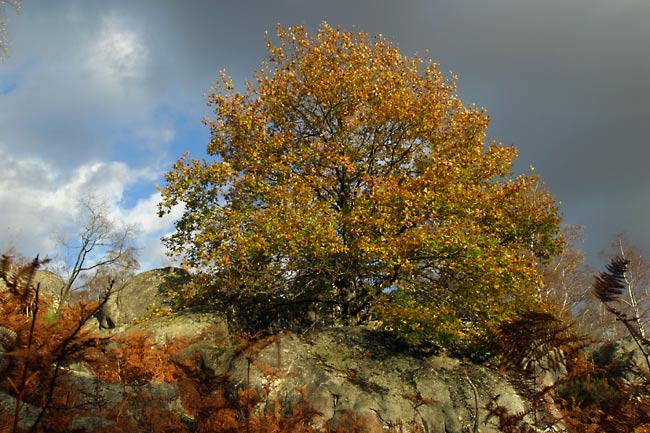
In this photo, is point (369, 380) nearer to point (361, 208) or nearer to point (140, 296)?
point (361, 208)

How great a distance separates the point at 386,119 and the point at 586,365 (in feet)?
43.4

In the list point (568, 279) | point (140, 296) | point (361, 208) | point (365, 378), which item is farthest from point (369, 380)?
point (568, 279)

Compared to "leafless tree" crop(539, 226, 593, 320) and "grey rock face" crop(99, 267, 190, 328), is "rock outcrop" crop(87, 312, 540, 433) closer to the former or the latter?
"grey rock face" crop(99, 267, 190, 328)

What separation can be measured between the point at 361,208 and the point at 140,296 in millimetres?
9916

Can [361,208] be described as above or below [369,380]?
above

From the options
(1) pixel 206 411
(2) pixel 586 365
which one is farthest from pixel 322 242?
(2) pixel 586 365

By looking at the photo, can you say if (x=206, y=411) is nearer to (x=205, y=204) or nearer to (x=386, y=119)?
(x=205, y=204)

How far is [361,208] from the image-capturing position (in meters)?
14.1

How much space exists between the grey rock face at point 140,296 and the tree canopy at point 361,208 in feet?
8.94

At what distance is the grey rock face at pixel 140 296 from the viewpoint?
59.3 feet

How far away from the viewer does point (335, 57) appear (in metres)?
18.3

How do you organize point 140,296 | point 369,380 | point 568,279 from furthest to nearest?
point 568,279 < point 140,296 < point 369,380

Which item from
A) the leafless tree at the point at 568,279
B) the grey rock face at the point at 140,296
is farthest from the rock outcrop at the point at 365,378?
the leafless tree at the point at 568,279

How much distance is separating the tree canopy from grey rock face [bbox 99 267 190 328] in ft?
8.94
